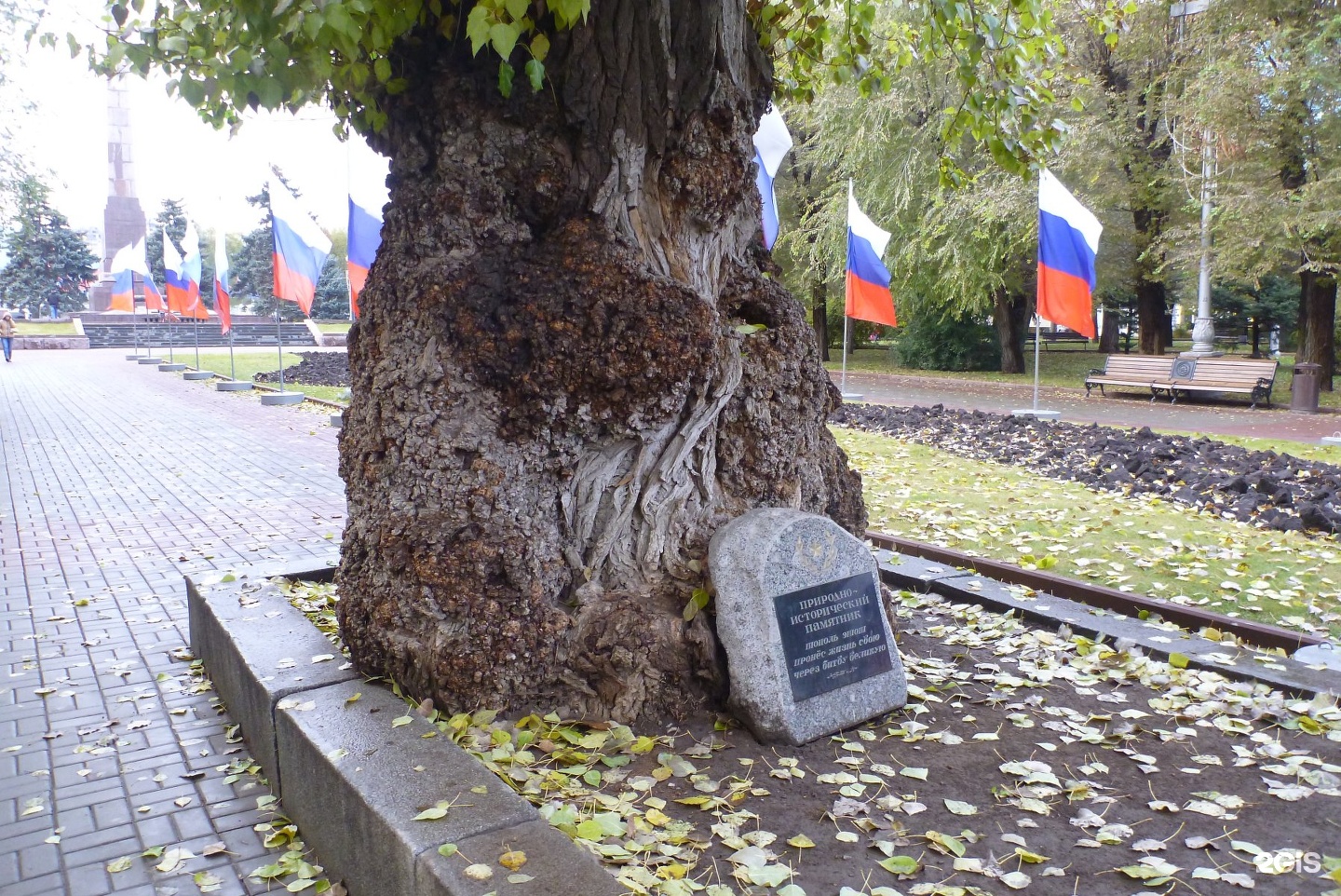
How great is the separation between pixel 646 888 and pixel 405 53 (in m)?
3.03

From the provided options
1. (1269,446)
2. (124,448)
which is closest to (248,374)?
(124,448)

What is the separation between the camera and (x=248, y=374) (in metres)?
27.3

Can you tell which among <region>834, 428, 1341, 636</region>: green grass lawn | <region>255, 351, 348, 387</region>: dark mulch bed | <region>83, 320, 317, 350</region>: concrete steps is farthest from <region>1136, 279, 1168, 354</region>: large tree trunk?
<region>83, 320, 317, 350</region>: concrete steps

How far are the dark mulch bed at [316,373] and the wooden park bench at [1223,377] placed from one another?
1672 centimetres

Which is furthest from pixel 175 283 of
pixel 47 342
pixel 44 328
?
pixel 44 328

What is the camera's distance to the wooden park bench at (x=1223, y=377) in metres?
17.6

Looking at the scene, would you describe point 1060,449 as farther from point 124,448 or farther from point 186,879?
point 124,448

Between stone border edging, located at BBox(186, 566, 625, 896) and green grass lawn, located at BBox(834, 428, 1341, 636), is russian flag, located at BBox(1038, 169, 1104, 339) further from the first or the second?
stone border edging, located at BBox(186, 566, 625, 896)

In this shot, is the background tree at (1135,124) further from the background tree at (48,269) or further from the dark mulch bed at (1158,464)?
the background tree at (48,269)

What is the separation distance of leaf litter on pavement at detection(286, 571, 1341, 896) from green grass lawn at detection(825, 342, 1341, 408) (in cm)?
1632

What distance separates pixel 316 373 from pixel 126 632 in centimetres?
2057

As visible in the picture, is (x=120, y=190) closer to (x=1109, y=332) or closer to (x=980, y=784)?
(x=1109, y=332)

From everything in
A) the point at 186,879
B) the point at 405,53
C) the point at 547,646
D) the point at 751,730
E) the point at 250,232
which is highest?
the point at 250,232

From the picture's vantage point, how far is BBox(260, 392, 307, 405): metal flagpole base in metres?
19.1
